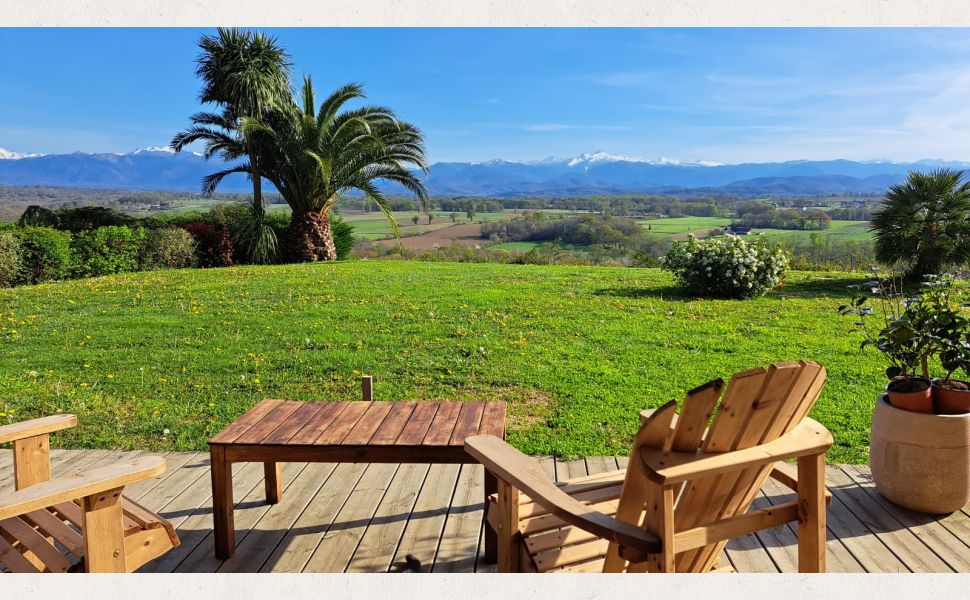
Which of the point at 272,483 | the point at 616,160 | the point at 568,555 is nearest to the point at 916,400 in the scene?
the point at 568,555

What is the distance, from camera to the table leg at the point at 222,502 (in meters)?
2.45

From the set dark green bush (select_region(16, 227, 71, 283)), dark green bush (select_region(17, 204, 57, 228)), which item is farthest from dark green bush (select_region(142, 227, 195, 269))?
dark green bush (select_region(17, 204, 57, 228))

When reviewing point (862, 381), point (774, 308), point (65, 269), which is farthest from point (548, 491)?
point (65, 269)

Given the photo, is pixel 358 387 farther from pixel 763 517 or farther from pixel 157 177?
pixel 157 177

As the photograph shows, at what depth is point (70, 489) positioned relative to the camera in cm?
168

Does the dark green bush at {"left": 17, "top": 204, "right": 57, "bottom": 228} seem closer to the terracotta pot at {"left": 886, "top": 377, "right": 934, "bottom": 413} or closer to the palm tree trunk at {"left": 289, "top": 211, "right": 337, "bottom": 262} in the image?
the palm tree trunk at {"left": 289, "top": 211, "right": 337, "bottom": 262}

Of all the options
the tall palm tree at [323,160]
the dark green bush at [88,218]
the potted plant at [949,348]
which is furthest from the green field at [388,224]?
the potted plant at [949,348]

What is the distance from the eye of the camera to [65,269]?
464 inches

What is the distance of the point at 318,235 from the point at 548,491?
15170 mm

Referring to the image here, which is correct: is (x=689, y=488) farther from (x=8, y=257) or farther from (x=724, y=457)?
(x=8, y=257)

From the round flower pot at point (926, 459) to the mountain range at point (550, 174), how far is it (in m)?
9.44

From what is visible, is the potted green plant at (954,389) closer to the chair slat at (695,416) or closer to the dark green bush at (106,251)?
the chair slat at (695,416)

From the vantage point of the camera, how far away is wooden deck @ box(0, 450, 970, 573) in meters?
2.51
